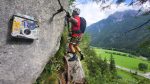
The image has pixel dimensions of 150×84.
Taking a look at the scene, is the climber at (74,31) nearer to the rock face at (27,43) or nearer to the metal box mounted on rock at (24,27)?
the rock face at (27,43)

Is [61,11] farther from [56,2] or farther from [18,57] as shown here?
[18,57]

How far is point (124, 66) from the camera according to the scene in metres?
173

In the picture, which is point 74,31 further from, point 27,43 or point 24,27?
point 24,27

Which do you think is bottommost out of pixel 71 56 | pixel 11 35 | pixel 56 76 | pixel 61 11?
pixel 56 76

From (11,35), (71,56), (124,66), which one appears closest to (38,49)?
(11,35)

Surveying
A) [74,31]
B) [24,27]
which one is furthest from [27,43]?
[74,31]

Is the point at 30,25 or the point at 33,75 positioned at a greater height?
the point at 30,25

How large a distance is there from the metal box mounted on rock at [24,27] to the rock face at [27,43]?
0.14m

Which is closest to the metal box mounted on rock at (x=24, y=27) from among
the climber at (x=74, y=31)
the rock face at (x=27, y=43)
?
the rock face at (x=27, y=43)

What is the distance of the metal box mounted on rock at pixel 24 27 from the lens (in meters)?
7.73

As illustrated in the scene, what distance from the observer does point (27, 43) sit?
332 inches

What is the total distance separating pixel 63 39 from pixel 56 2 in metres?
3.15

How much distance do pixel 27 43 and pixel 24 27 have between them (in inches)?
24.0

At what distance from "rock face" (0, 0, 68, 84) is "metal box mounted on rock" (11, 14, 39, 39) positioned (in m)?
0.14
